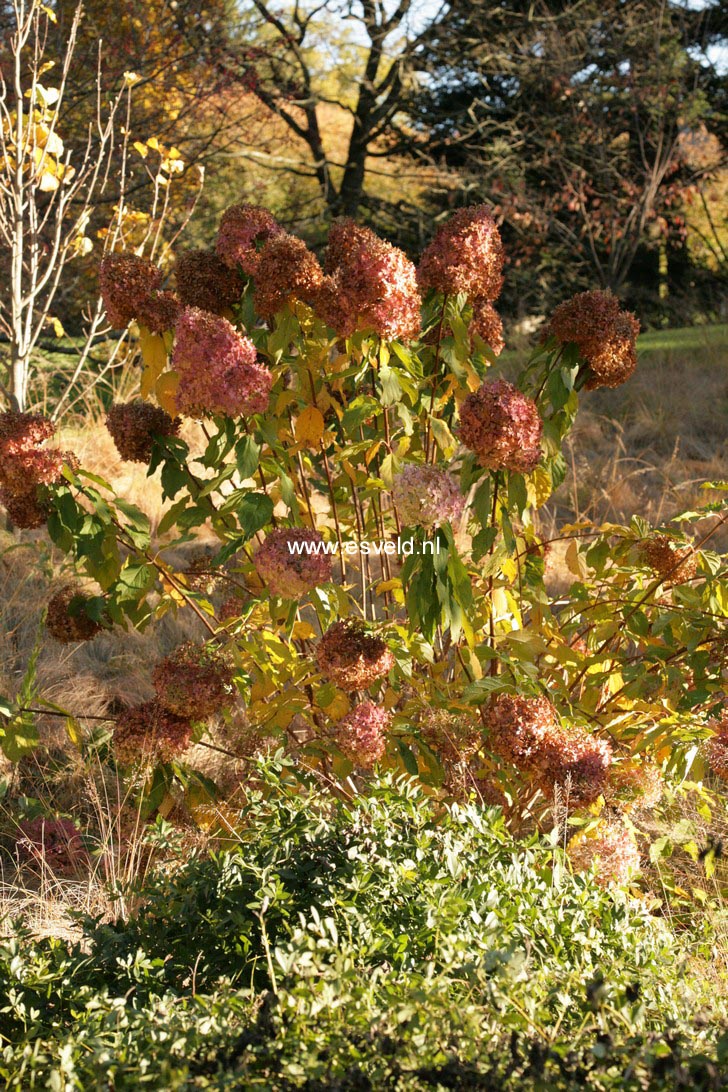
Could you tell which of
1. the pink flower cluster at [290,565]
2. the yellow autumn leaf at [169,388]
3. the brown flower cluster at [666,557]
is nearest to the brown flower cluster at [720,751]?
the brown flower cluster at [666,557]

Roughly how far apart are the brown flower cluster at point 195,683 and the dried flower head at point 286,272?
704mm

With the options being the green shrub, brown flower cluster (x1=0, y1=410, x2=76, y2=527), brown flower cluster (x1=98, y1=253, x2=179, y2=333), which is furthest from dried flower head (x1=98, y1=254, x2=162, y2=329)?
the green shrub

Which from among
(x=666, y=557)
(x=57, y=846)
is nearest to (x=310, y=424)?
(x=666, y=557)

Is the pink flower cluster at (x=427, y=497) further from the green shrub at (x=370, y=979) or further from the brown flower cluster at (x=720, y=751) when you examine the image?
the brown flower cluster at (x=720, y=751)

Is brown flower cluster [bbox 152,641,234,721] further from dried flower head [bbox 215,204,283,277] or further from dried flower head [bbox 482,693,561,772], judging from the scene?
dried flower head [bbox 215,204,283,277]

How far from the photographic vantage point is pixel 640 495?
15.0 ft

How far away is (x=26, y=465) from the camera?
175 centimetres

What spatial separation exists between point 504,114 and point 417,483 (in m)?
9.52

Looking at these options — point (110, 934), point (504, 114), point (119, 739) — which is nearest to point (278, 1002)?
point (110, 934)

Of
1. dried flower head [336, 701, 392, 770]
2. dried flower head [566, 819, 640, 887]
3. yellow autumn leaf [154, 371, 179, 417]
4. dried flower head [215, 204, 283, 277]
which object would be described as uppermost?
dried flower head [215, 204, 283, 277]

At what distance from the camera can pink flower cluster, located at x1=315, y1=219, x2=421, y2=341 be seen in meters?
1.63

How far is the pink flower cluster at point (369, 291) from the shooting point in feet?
5.34

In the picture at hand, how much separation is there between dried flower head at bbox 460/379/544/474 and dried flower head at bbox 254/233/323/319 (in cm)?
35

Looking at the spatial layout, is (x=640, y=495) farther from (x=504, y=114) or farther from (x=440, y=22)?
(x=504, y=114)
